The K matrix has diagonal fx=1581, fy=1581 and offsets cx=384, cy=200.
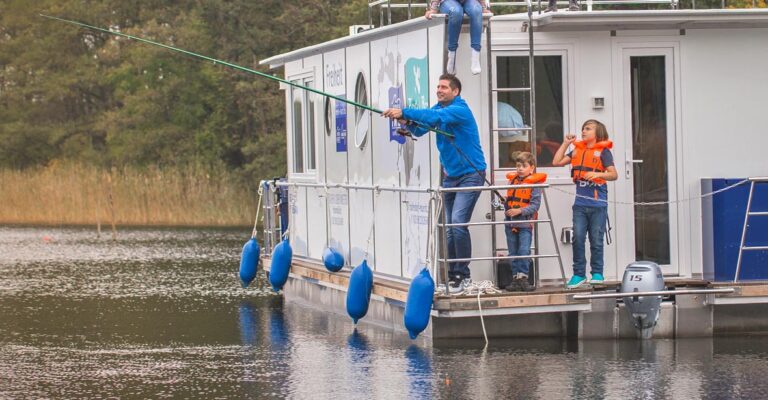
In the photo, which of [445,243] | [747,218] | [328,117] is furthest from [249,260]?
[747,218]

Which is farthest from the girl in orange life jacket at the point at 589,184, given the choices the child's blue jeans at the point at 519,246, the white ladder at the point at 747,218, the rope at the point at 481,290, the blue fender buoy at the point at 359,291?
the blue fender buoy at the point at 359,291

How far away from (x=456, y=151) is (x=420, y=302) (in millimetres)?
1527

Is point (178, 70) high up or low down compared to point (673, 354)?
up

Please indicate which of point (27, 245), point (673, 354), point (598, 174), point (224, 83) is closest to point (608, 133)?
point (598, 174)

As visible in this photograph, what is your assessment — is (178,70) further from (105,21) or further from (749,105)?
(749,105)

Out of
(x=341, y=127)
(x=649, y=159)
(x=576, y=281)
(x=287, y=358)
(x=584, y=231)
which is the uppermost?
(x=341, y=127)

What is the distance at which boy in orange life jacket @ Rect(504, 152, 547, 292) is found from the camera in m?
14.3

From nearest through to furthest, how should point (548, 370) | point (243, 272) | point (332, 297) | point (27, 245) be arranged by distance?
point (548, 370)
point (332, 297)
point (243, 272)
point (27, 245)

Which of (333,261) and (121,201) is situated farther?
(121,201)

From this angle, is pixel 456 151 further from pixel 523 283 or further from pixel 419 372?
pixel 419 372

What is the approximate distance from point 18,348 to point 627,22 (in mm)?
6580

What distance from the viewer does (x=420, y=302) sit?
45.0ft

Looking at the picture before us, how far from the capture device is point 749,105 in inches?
613

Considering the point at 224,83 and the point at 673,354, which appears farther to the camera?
the point at 224,83
